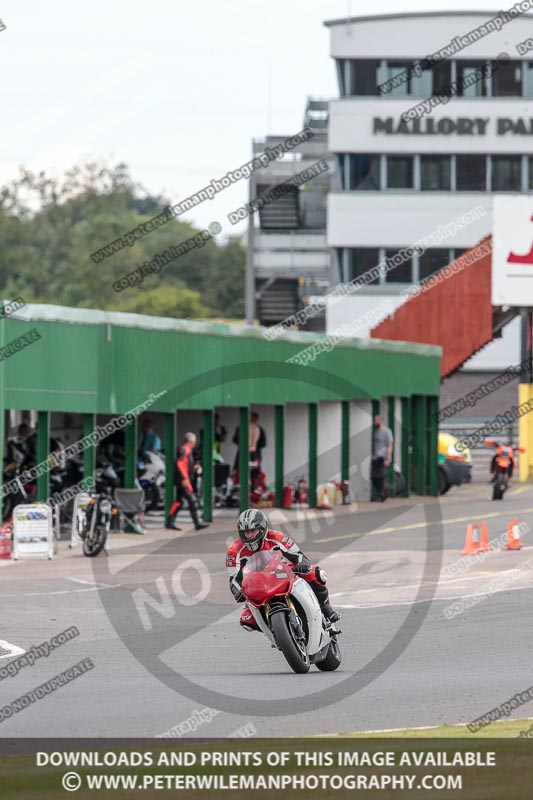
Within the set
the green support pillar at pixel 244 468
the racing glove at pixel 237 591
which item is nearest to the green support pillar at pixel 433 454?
the green support pillar at pixel 244 468

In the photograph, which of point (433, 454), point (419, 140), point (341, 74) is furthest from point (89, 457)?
point (341, 74)

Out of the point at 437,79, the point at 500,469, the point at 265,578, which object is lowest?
the point at 500,469

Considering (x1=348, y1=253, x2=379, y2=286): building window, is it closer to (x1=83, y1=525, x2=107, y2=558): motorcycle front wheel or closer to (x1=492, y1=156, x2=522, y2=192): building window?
(x1=492, y1=156, x2=522, y2=192): building window

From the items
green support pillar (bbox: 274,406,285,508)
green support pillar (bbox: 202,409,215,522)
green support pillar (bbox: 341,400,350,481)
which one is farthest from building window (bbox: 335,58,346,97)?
green support pillar (bbox: 202,409,215,522)

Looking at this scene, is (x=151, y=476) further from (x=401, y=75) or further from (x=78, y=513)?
(x=401, y=75)

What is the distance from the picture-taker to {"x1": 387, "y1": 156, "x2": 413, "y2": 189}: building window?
71.0 metres

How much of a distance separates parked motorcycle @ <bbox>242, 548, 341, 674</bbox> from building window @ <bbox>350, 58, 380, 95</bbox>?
5907cm

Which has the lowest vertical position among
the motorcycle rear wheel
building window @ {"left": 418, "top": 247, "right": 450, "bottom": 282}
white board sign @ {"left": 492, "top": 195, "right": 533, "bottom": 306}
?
the motorcycle rear wheel

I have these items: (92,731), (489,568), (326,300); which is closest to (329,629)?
(92,731)

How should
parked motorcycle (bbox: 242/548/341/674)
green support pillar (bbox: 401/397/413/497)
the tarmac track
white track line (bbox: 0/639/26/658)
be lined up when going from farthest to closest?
green support pillar (bbox: 401/397/413/497)
white track line (bbox: 0/639/26/658)
parked motorcycle (bbox: 242/548/341/674)
the tarmac track

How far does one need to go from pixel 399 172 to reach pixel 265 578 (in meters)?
59.2

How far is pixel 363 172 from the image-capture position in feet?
234

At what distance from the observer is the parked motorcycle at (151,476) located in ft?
104

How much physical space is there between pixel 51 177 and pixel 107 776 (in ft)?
354
